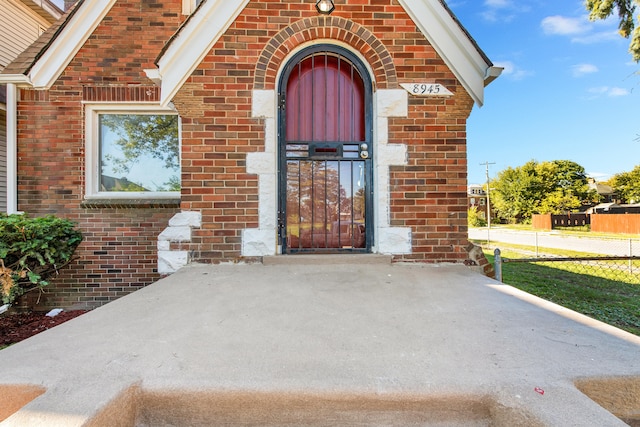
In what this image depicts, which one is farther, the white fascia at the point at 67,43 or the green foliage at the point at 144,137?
the green foliage at the point at 144,137

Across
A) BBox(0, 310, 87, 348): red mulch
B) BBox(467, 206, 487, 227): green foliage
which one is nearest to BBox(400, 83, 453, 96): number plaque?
BBox(0, 310, 87, 348): red mulch

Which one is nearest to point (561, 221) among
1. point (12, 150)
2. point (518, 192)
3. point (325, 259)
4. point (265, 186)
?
point (518, 192)

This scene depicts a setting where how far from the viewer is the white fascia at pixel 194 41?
372cm

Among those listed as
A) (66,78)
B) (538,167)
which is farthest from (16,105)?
(538,167)

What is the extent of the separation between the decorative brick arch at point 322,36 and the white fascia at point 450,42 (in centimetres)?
56

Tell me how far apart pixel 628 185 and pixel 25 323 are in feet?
248

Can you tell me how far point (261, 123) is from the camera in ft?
12.8

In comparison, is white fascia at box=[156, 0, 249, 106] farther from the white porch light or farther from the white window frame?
the white window frame

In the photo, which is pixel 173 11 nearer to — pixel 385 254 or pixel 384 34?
Answer: pixel 384 34

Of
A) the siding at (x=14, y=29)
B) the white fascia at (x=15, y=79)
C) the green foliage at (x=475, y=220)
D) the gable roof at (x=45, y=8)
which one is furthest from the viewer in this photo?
the green foliage at (x=475, y=220)

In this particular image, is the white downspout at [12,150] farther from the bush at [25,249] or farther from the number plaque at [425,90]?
the number plaque at [425,90]

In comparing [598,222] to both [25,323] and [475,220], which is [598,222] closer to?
[475,220]

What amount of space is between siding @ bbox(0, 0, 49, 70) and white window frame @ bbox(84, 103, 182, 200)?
14.4ft

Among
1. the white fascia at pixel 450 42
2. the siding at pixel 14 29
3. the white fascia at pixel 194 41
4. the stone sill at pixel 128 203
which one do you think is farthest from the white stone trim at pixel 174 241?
the siding at pixel 14 29
